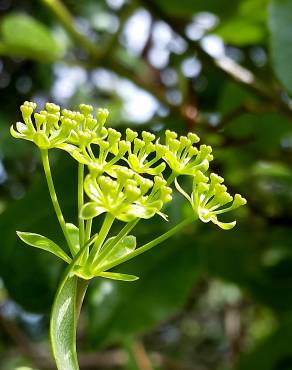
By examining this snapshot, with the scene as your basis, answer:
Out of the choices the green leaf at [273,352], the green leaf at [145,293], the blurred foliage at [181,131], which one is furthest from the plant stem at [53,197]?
the green leaf at [273,352]

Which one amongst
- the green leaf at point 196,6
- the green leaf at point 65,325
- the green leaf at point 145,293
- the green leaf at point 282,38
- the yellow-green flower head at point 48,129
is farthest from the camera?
the green leaf at point 196,6

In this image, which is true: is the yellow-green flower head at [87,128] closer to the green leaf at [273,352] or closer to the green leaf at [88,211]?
the green leaf at [88,211]

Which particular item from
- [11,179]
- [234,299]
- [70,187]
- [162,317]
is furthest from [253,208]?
[234,299]

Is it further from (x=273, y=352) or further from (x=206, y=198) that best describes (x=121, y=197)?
(x=273, y=352)

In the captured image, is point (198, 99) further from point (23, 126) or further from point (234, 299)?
point (23, 126)

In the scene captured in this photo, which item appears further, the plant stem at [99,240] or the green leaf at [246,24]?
the green leaf at [246,24]

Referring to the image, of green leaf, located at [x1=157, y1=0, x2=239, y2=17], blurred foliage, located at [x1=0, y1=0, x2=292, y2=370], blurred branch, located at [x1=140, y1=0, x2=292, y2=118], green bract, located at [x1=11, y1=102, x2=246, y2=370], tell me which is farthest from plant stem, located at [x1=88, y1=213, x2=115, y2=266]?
green leaf, located at [x1=157, y1=0, x2=239, y2=17]

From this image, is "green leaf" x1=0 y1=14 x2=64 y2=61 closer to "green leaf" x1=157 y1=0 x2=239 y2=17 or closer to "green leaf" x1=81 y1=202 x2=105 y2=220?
"green leaf" x1=157 y1=0 x2=239 y2=17
